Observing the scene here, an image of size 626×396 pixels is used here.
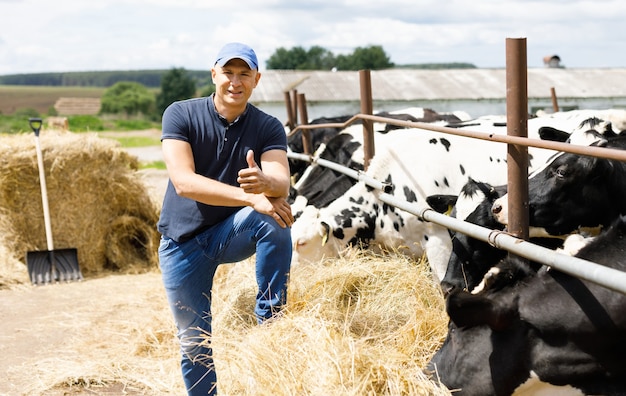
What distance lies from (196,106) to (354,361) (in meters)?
1.57

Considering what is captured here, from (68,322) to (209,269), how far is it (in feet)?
9.73

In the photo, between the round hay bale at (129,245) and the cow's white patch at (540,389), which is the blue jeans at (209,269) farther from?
the round hay bale at (129,245)

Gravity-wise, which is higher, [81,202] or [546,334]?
[546,334]

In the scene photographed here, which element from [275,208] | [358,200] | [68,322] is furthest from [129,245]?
[275,208]

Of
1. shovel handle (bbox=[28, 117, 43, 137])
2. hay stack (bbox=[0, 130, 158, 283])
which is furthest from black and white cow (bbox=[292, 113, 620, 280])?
shovel handle (bbox=[28, 117, 43, 137])

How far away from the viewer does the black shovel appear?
7.81 metres

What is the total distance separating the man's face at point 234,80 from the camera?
3.57 m

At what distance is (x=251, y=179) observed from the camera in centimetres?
323

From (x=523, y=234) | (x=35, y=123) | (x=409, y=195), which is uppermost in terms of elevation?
(x=35, y=123)

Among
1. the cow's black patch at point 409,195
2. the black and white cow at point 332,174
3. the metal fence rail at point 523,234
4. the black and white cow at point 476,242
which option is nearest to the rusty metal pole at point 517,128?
the metal fence rail at point 523,234

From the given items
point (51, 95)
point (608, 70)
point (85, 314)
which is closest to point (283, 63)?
point (51, 95)

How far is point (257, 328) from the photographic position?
11.3 feet

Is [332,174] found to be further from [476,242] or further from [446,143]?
[476,242]

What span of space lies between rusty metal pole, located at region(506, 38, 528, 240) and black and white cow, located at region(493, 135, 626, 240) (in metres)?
0.77
